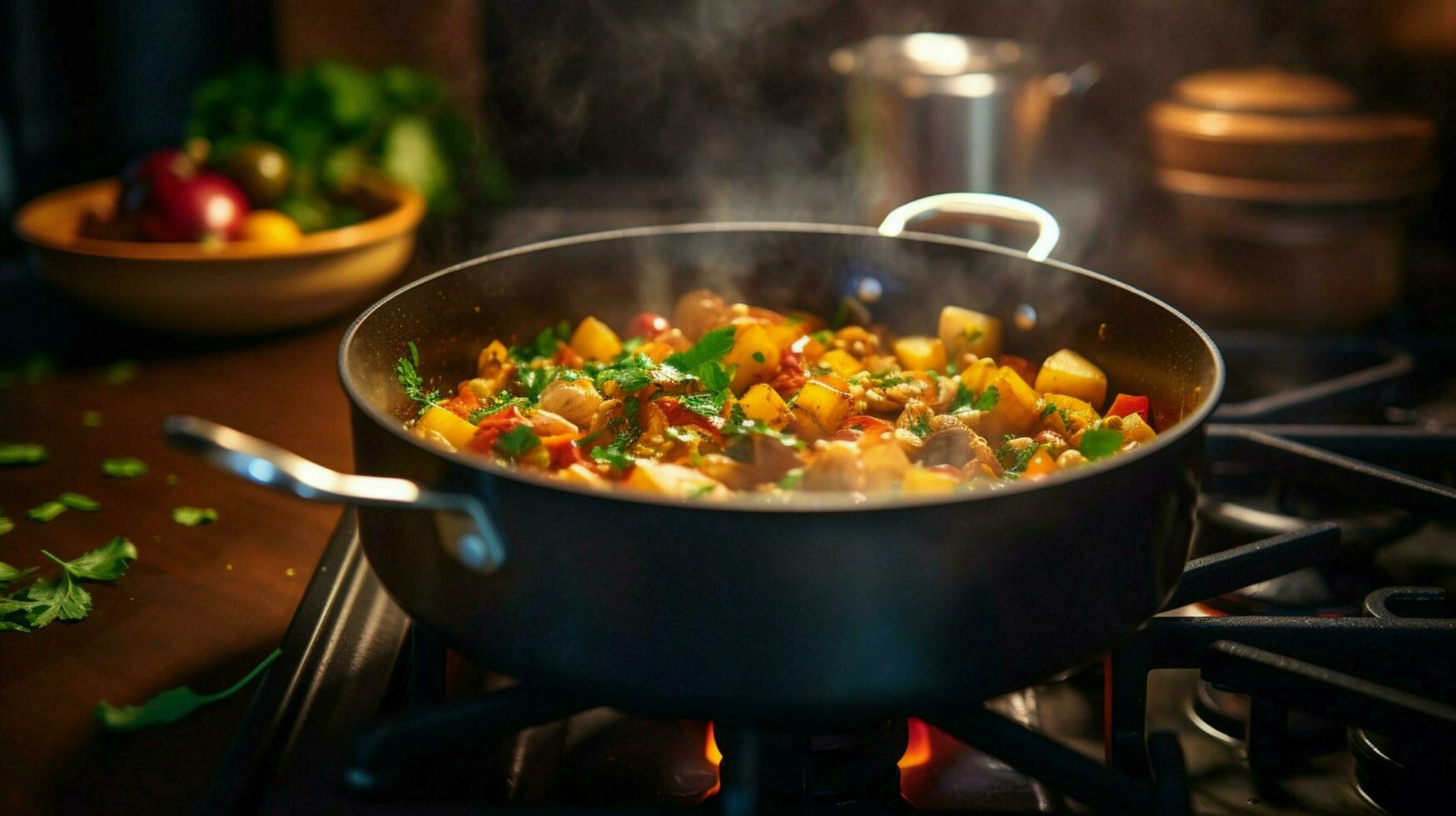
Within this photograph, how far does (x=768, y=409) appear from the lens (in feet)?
3.82

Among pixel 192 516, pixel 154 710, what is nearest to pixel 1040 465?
pixel 154 710

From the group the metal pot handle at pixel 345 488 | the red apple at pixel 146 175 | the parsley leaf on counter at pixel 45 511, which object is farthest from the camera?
the red apple at pixel 146 175

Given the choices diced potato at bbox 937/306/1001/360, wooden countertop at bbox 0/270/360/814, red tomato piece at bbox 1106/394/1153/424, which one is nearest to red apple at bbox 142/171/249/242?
wooden countertop at bbox 0/270/360/814

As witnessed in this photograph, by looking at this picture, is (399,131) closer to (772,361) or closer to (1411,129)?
(772,361)

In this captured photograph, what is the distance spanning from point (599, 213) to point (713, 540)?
1.69 meters

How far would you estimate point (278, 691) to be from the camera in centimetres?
94

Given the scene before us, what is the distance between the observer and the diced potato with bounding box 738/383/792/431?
45.8 inches

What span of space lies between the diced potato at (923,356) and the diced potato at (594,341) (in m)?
0.35

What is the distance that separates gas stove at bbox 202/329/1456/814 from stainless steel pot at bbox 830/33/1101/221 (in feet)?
2.70

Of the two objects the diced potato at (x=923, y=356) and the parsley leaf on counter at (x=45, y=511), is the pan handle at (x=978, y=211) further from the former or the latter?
the parsley leaf on counter at (x=45, y=511)

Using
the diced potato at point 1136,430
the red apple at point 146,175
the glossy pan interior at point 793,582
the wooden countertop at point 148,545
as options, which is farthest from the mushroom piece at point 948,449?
the red apple at point 146,175

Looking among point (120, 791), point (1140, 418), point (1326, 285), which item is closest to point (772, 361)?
point (1140, 418)

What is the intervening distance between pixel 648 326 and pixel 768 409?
0.31 metres

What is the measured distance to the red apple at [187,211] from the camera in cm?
179
